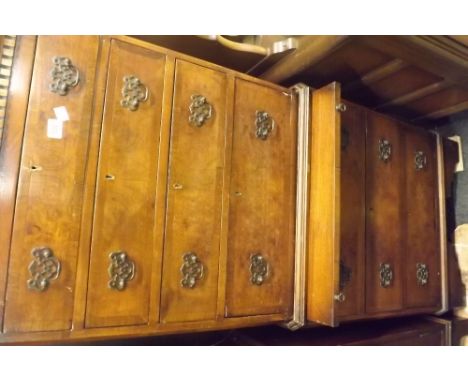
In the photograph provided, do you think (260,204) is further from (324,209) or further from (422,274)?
(422,274)

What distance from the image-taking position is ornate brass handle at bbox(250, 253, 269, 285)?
1606 mm

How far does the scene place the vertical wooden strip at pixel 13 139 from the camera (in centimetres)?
114

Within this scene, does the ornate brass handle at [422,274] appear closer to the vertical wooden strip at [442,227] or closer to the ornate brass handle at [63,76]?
the vertical wooden strip at [442,227]

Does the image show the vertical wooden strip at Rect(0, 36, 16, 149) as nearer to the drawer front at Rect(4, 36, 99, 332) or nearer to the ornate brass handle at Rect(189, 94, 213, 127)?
the drawer front at Rect(4, 36, 99, 332)

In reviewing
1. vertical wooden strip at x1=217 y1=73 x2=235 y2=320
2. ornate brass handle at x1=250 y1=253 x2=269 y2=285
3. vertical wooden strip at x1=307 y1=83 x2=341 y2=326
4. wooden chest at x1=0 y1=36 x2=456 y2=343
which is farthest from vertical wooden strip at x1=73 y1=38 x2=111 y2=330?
vertical wooden strip at x1=307 y1=83 x2=341 y2=326

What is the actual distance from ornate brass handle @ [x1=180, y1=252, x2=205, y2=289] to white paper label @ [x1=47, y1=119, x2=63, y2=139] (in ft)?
2.23

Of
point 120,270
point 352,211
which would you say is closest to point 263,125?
point 352,211

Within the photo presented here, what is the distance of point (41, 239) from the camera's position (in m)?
1.18

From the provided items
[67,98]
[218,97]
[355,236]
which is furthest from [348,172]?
[67,98]

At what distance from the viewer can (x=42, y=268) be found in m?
1.17

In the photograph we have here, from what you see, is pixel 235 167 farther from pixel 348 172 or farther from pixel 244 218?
pixel 348 172

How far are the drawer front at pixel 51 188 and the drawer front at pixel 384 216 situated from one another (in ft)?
5.19

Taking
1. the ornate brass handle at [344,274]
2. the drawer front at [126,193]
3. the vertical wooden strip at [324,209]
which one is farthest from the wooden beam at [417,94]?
the drawer front at [126,193]
